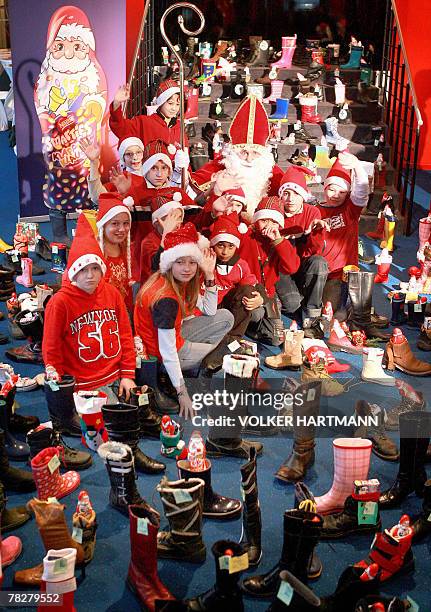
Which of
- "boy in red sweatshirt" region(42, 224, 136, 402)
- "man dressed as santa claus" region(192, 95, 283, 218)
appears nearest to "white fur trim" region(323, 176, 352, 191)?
"man dressed as santa claus" region(192, 95, 283, 218)

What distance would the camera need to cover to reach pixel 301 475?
400cm

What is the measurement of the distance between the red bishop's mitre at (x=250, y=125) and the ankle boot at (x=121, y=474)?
304 centimetres

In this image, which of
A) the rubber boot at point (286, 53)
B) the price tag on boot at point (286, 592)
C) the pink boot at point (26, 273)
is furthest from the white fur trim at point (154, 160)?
the rubber boot at point (286, 53)

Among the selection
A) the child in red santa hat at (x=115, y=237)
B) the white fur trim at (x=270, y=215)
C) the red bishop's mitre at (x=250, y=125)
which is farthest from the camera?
the red bishop's mitre at (x=250, y=125)

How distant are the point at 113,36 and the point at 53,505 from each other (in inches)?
206

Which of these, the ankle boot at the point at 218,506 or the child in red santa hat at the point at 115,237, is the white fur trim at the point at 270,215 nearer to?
the child in red santa hat at the point at 115,237

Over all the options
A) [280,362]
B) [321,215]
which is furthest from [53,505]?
[321,215]

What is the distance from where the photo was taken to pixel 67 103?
7.24 meters

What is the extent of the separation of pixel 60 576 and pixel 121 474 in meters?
0.68

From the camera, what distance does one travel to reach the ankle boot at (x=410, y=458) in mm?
3730

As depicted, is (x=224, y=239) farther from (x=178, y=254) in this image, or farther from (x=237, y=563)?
(x=237, y=563)

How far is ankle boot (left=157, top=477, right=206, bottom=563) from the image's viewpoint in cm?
333

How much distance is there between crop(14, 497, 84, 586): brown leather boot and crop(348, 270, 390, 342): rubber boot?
9.35ft

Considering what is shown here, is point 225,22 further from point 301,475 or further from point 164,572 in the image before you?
point 164,572
